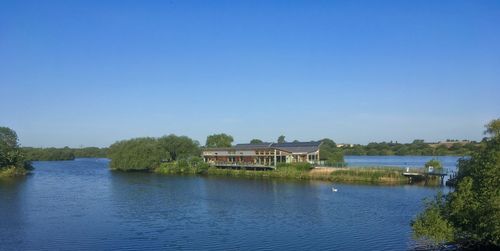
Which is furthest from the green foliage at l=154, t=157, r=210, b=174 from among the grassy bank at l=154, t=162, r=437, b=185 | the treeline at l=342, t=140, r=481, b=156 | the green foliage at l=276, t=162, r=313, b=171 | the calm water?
the treeline at l=342, t=140, r=481, b=156

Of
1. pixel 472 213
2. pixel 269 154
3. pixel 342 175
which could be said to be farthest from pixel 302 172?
pixel 472 213

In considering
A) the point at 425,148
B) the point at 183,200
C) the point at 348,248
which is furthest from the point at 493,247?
the point at 425,148

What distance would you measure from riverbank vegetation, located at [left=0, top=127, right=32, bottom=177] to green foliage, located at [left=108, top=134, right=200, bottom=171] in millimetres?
17973

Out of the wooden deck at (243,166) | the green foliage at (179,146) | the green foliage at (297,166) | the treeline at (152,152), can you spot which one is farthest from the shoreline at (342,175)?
the green foliage at (179,146)

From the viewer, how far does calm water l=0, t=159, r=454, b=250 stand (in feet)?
92.3

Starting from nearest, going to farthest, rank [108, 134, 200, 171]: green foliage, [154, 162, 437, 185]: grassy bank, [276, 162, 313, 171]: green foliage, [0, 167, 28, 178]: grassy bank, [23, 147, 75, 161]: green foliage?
[154, 162, 437, 185]: grassy bank → [276, 162, 313, 171]: green foliage → [0, 167, 28, 178]: grassy bank → [108, 134, 200, 171]: green foliage → [23, 147, 75, 161]: green foliage

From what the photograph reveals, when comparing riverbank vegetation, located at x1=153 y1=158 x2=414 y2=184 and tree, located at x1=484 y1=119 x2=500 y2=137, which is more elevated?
tree, located at x1=484 y1=119 x2=500 y2=137

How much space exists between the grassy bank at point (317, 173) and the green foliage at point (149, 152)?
7903 millimetres

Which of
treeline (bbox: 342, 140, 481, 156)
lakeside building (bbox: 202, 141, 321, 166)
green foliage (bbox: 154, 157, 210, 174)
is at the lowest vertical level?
green foliage (bbox: 154, 157, 210, 174)

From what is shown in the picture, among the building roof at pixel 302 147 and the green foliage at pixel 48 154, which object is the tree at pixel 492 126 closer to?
the building roof at pixel 302 147

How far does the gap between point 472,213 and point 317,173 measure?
4650 centimetres

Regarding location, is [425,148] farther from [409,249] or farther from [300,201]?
[409,249]

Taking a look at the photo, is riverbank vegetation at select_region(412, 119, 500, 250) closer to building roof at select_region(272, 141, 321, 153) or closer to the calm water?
the calm water

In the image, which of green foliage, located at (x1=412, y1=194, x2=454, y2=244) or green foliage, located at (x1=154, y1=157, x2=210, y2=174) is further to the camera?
green foliage, located at (x1=154, y1=157, x2=210, y2=174)
